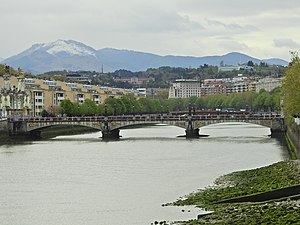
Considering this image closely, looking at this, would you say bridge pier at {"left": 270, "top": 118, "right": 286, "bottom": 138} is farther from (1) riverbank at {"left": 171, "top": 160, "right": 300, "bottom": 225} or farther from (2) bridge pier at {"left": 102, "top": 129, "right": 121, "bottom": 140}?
(1) riverbank at {"left": 171, "top": 160, "right": 300, "bottom": 225}

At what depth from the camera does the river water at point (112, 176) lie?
29.6 m

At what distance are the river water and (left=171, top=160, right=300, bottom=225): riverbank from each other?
3.60ft

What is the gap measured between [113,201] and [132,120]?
4961 cm

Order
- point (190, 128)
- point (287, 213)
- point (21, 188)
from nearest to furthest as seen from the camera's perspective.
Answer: point (287, 213), point (21, 188), point (190, 128)

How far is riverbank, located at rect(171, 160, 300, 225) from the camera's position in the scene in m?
23.7

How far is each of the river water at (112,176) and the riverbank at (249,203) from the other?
110 centimetres

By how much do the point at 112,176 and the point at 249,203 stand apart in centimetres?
1574

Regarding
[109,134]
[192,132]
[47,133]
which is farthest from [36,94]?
[192,132]

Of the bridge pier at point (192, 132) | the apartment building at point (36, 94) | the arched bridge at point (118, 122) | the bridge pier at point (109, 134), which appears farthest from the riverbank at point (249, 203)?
the apartment building at point (36, 94)

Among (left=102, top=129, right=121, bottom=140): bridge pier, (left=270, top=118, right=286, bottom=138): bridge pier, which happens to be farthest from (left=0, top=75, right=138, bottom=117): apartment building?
A: (left=270, top=118, right=286, bottom=138): bridge pier

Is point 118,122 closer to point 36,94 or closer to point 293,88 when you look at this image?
point 293,88

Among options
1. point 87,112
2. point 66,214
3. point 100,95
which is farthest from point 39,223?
point 100,95

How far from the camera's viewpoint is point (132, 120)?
3233 inches

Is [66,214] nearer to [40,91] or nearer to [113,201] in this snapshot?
[113,201]
